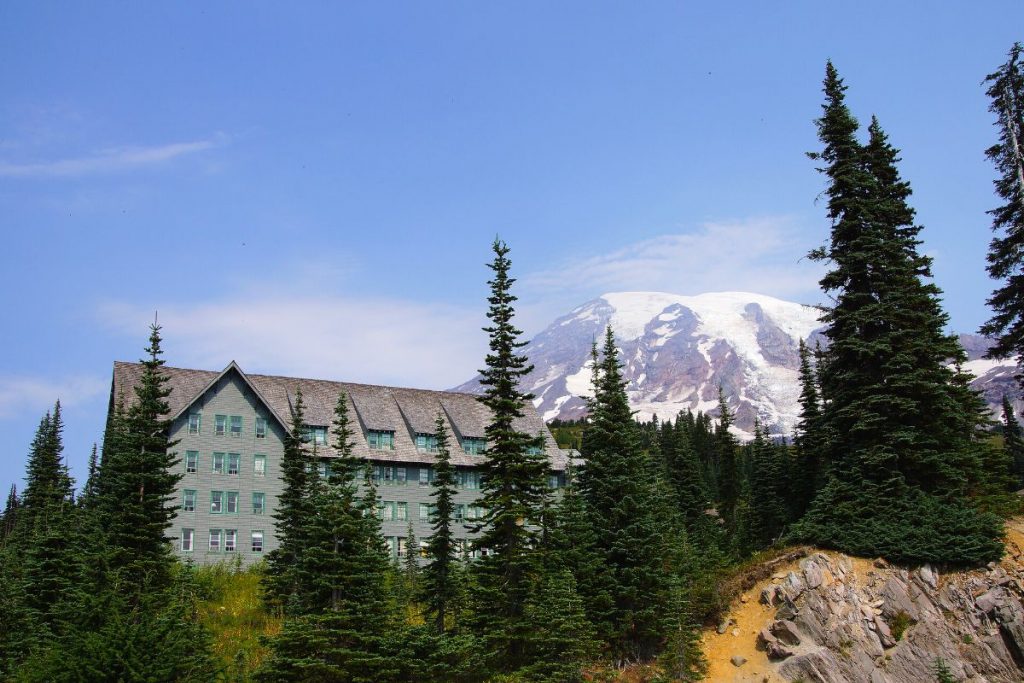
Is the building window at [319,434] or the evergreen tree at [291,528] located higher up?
the building window at [319,434]

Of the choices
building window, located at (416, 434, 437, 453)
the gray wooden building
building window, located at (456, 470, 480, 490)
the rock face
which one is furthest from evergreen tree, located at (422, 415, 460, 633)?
building window, located at (416, 434, 437, 453)

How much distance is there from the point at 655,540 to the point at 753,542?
65.0 feet

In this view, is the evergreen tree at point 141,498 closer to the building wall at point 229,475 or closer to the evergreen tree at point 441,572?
the evergreen tree at point 441,572

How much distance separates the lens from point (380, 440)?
66938mm

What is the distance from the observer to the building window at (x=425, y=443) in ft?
224

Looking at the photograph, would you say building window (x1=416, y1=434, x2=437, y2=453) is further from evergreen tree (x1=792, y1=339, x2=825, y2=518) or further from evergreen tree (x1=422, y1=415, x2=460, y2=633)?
evergreen tree (x1=792, y1=339, x2=825, y2=518)

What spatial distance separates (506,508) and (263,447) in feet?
102

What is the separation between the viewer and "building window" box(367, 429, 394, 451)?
66.4 m

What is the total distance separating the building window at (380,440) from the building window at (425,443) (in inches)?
88.0

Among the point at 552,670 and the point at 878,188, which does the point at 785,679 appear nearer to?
the point at 552,670

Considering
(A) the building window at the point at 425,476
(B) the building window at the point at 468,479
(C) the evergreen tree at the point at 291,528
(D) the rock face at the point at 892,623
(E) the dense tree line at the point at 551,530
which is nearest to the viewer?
(E) the dense tree line at the point at 551,530

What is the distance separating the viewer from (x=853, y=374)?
147ft

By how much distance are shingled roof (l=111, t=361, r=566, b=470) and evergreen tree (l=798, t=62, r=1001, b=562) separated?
85.8 feet

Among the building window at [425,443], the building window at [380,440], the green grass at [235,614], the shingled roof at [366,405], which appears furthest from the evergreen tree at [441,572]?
the building window at [425,443]
